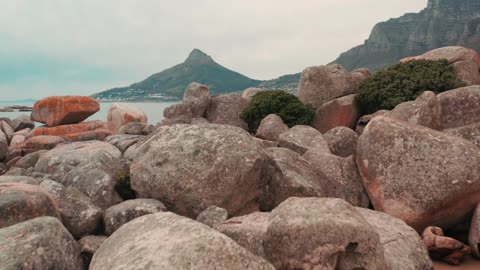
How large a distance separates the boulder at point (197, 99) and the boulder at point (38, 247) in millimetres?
15165

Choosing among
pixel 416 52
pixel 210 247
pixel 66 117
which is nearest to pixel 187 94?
pixel 66 117

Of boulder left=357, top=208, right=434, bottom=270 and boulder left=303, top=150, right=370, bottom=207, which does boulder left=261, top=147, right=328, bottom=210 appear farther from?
boulder left=357, top=208, right=434, bottom=270

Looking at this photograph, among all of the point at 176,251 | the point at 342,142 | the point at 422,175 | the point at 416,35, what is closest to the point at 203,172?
the point at 422,175

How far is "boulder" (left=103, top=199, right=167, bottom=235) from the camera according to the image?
872cm

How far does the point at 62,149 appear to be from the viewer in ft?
49.0

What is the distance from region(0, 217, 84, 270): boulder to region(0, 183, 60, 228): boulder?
1.19 m

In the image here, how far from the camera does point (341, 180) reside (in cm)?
1125

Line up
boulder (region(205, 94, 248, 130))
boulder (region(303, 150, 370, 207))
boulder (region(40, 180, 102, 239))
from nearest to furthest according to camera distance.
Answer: boulder (region(40, 180, 102, 239)), boulder (region(303, 150, 370, 207)), boulder (region(205, 94, 248, 130))

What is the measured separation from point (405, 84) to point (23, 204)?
58.7 ft

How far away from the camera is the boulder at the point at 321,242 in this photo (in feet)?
18.3

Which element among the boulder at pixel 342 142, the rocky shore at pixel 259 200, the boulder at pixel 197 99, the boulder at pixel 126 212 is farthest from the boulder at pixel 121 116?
the boulder at pixel 126 212

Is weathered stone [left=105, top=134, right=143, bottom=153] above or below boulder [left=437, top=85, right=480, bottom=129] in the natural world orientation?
below

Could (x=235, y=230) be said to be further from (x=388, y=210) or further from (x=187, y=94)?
(x=187, y=94)

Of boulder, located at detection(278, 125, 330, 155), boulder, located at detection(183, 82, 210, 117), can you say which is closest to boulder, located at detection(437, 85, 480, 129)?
boulder, located at detection(278, 125, 330, 155)
